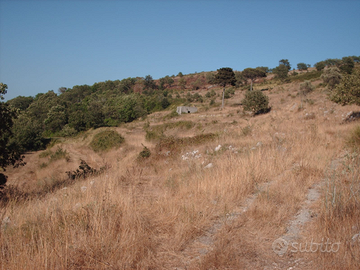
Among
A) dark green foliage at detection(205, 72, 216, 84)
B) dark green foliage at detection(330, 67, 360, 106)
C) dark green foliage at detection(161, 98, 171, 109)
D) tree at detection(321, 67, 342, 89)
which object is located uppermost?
dark green foliage at detection(205, 72, 216, 84)

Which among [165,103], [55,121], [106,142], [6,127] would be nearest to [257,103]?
[106,142]

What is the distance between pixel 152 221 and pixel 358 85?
38.7 feet

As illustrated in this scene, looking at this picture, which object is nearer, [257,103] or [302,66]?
[257,103]

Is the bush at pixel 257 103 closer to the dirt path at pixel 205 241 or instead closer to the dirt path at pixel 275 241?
the dirt path at pixel 275 241

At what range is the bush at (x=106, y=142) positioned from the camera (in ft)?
75.5

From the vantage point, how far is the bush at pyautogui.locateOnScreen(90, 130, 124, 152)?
2302 cm

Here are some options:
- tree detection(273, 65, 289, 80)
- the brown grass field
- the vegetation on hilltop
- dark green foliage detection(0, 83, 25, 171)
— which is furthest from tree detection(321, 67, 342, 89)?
dark green foliage detection(0, 83, 25, 171)

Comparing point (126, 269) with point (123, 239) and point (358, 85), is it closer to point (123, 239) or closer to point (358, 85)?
point (123, 239)

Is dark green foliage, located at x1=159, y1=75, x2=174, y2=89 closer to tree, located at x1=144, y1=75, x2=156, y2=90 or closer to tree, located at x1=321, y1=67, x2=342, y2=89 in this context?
tree, located at x1=144, y1=75, x2=156, y2=90

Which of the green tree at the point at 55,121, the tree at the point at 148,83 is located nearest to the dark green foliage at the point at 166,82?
the tree at the point at 148,83

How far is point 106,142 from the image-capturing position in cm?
2464

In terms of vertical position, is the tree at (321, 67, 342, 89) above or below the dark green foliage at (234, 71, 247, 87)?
below

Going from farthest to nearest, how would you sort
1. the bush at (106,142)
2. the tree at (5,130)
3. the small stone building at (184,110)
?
1. the small stone building at (184,110)
2. the bush at (106,142)
3. the tree at (5,130)

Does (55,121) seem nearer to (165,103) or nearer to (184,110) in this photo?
(165,103)
